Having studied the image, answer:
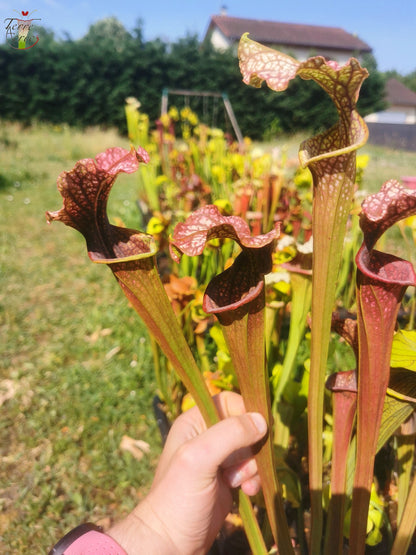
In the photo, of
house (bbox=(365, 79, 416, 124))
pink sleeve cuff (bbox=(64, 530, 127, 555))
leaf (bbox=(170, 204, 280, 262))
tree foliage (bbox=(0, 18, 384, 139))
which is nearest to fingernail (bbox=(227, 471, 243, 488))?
pink sleeve cuff (bbox=(64, 530, 127, 555))

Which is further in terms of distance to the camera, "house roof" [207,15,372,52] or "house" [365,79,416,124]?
"house" [365,79,416,124]

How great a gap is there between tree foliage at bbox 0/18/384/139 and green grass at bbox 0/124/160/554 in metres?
8.16

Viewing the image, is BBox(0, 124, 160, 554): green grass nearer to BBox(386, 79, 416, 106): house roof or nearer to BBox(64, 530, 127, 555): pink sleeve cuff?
BBox(64, 530, 127, 555): pink sleeve cuff

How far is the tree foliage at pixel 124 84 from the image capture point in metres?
10.7

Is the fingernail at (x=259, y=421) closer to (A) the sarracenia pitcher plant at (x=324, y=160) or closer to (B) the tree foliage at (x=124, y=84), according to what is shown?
(A) the sarracenia pitcher plant at (x=324, y=160)

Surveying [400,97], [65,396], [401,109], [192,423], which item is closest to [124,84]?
[65,396]

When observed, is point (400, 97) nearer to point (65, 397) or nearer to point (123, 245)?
point (65, 397)

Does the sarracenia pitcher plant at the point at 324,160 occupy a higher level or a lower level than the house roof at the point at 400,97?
lower

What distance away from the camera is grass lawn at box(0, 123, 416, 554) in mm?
1398

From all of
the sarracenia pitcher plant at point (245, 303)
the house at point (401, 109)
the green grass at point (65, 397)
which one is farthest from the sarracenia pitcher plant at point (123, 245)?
the house at point (401, 109)

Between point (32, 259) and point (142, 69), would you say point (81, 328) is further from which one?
point (142, 69)

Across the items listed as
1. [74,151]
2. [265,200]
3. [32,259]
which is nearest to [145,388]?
[265,200]

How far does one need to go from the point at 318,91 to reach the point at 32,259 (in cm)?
1196

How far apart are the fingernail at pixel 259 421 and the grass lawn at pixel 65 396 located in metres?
1.03
